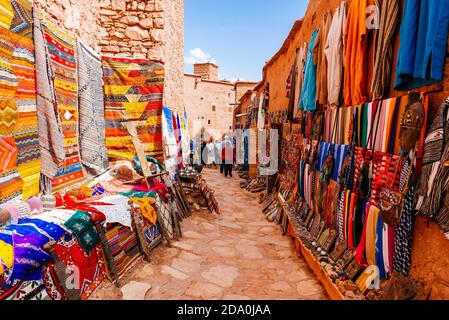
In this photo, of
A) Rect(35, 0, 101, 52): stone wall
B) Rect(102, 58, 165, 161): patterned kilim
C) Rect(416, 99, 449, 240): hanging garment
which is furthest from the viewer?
Rect(102, 58, 165, 161): patterned kilim

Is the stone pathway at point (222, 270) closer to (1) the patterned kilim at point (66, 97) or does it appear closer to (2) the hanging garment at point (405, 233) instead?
(2) the hanging garment at point (405, 233)

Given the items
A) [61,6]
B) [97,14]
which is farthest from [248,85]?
[61,6]

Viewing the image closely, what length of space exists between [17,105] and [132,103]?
256 centimetres

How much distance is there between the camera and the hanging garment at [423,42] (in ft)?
5.90

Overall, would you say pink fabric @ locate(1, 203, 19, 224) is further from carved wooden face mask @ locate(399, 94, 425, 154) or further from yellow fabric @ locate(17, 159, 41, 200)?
carved wooden face mask @ locate(399, 94, 425, 154)

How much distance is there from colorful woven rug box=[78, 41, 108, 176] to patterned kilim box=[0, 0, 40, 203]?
3.76 ft

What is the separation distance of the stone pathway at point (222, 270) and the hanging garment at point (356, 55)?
236 centimetres

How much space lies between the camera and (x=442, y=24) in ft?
5.86

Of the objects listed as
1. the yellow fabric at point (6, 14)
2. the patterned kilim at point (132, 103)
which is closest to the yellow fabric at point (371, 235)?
the yellow fabric at point (6, 14)

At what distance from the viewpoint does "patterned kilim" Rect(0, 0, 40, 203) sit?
2443 mm

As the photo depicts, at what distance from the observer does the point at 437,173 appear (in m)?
1.76

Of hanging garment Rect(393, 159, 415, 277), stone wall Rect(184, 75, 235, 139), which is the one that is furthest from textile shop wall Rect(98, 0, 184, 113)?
stone wall Rect(184, 75, 235, 139)

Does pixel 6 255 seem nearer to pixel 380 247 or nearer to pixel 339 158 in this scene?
pixel 380 247

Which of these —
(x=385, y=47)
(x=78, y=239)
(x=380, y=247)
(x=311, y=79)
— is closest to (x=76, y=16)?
(x=78, y=239)
